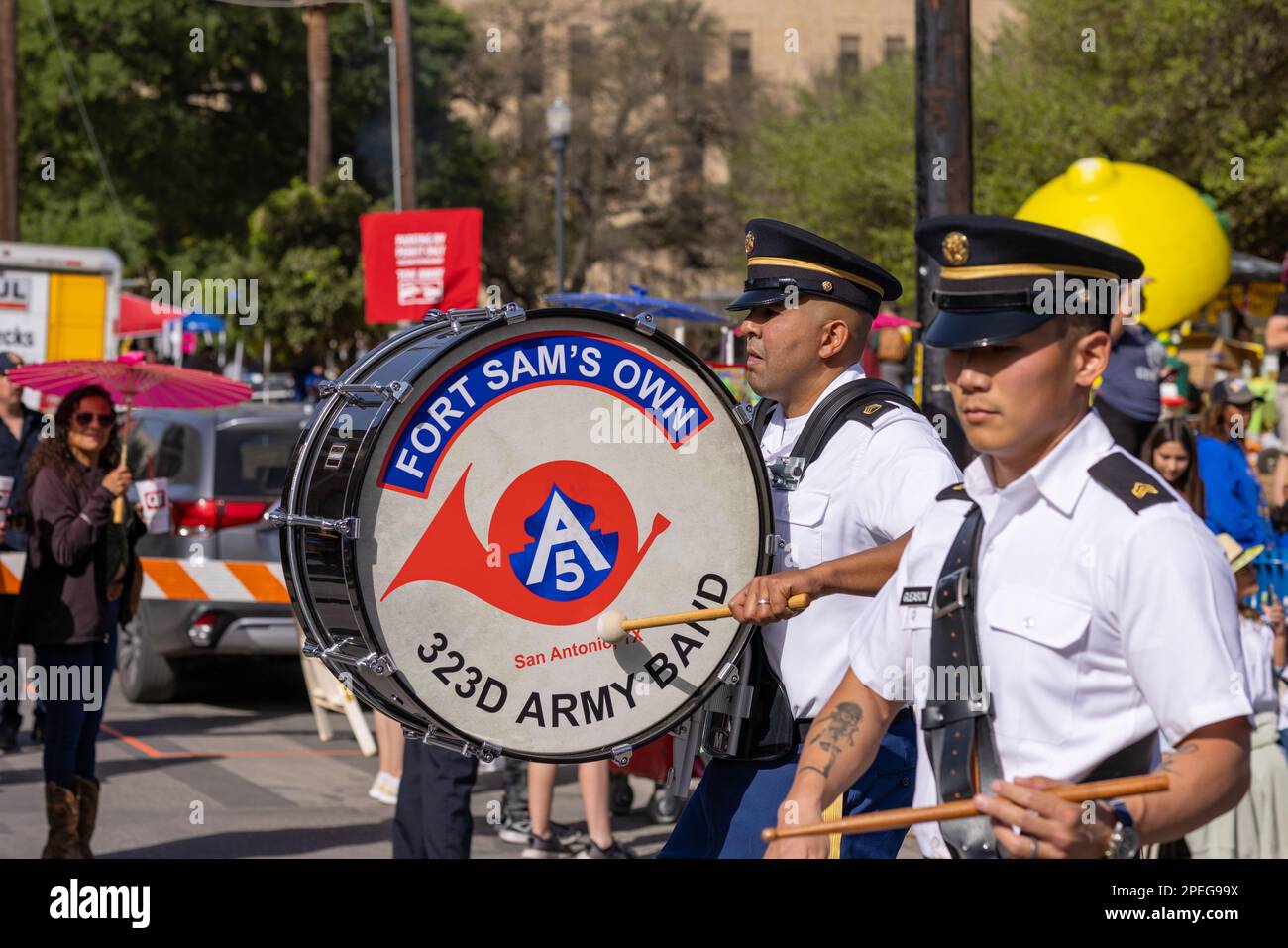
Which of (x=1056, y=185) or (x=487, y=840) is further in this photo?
(x=1056, y=185)

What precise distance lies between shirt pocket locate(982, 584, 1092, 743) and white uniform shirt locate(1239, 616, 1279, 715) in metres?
4.44

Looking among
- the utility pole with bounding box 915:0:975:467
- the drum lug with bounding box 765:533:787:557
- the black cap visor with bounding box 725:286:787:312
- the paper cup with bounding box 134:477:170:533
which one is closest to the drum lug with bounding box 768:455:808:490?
the drum lug with bounding box 765:533:787:557

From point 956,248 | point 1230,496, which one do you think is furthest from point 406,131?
point 956,248

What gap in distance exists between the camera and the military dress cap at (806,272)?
157 inches

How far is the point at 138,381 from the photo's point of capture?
764cm

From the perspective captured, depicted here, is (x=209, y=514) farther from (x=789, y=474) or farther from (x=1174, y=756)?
(x=1174, y=756)

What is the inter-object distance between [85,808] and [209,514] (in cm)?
383

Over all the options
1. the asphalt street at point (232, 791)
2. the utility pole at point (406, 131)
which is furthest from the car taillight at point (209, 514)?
the utility pole at point (406, 131)

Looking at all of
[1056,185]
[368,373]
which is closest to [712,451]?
[368,373]

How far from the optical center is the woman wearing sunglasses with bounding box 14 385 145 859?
271 inches

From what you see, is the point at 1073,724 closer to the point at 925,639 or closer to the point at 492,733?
the point at 925,639

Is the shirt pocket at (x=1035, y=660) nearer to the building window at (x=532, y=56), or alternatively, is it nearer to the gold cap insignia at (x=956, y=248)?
the gold cap insignia at (x=956, y=248)
